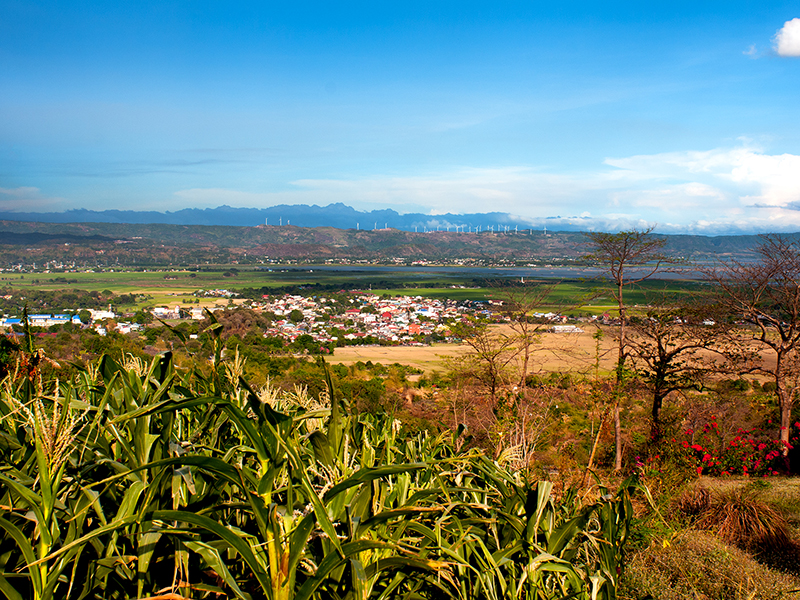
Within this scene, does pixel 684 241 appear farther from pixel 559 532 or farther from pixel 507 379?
pixel 559 532

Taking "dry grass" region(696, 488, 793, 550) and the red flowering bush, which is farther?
the red flowering bush

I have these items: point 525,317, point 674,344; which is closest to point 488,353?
point 525,317

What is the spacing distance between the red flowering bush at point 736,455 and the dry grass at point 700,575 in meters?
4.12

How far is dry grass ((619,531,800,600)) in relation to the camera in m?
2.79

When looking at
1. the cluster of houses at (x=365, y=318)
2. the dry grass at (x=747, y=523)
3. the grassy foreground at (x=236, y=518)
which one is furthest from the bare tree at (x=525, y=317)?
the cluster of houses at (x=365, y=318)

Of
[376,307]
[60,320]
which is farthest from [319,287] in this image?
[60,320]

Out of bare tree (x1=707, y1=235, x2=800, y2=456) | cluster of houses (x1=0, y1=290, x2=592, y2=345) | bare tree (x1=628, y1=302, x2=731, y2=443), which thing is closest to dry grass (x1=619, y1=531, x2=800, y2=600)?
bare tree (x1=628, y1=302, x2=731, y2=443)

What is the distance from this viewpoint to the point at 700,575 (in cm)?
314

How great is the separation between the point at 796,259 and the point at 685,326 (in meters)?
2.34

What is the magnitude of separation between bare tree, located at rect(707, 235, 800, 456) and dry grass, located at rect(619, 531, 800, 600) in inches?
228

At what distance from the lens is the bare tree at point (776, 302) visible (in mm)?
8219

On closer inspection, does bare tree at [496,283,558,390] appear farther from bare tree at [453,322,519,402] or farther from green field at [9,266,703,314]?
green field at [9,266,703,314]

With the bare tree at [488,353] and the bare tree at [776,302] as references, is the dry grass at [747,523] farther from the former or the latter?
the bare tree at [488,353]

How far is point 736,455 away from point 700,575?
18.7ft
